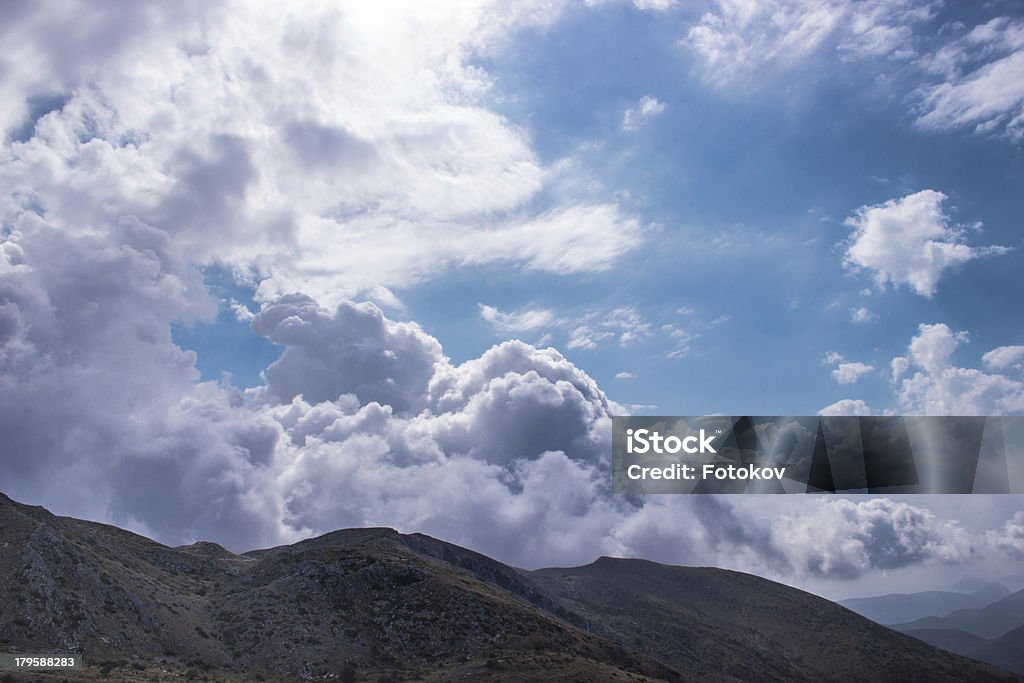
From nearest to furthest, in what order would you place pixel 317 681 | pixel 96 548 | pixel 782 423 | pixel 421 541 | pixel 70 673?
pixel 70 673 → pixel 317 681 → pixel 96 548 → pixel 782 423 → pixel 421 541

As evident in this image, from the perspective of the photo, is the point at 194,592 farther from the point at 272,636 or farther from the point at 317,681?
the point at 317,681

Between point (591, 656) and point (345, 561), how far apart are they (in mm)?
44971

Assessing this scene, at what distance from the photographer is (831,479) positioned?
127 metres

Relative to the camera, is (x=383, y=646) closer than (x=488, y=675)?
No

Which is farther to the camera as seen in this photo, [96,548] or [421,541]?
[421,541]

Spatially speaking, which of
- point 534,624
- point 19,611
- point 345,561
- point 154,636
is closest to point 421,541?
point 345,561

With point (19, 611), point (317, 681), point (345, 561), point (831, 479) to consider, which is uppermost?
point (831, 479)

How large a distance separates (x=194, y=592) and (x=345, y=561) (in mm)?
24772

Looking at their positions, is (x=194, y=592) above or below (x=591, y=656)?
above

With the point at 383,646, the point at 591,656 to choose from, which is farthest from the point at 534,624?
the point at 383,646

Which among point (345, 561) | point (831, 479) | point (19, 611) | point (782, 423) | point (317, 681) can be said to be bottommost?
point (317, 681)

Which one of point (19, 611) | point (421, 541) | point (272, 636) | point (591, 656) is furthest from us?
point (421, 541)

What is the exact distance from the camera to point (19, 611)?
286 ft

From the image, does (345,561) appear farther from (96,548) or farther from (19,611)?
(19,611)
